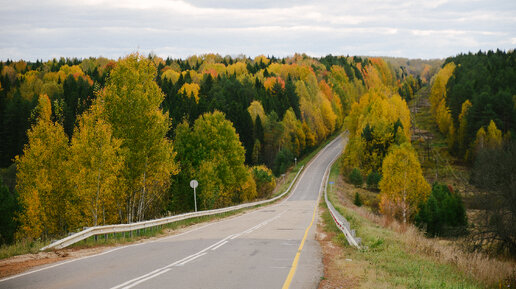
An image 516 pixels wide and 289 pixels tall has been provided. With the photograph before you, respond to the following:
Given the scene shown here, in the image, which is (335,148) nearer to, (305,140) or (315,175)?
(305,140)

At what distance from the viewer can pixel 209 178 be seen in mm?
42750

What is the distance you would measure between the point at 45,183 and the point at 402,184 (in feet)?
137

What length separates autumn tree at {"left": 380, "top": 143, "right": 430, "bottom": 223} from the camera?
54312 mm

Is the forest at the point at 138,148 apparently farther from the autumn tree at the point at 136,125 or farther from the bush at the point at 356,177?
the bush at the point at 356,177

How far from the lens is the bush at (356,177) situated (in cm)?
7606

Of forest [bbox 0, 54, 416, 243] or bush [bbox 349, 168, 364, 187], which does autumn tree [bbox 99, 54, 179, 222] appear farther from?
bush [bbox 349, 168, 364, 187]

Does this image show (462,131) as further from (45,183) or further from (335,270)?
(335,270)

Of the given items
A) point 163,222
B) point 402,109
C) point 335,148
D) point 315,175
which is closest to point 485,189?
point 163,222

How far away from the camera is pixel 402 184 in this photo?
5462cm

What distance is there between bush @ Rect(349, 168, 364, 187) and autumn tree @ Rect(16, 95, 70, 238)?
51698 mm

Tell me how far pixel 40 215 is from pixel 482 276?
34658 millimetres

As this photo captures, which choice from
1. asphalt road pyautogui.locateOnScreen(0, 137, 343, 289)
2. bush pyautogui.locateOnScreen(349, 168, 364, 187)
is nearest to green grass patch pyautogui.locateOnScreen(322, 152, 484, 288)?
asphalt road pyautogui.locateOnScreen(0, 137, 343, 289)

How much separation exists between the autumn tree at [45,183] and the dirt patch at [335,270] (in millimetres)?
26308

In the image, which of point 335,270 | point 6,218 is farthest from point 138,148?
point 6,218
